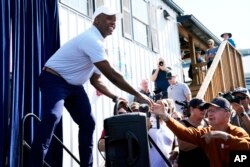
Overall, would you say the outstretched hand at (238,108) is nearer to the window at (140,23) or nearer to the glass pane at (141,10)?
the window at (140,23)

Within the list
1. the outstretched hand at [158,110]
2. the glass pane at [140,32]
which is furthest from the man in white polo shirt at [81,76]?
the glass pane at [140,32]

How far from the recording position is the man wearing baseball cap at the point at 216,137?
10.8ft

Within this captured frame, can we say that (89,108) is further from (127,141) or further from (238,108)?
(238,108)

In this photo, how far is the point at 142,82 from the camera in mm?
7691

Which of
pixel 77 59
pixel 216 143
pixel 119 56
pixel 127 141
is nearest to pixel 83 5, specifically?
pixel 119 56

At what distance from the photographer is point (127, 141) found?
93.6 inches

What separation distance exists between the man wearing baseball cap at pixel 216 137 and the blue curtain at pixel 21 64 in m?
1.59

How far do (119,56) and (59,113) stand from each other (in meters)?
4.32

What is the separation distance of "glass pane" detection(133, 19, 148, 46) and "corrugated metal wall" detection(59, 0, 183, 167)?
0.69 feet

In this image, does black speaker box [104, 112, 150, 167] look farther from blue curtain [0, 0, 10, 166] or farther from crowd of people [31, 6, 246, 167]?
blue curtain [0, 0, 10, 166]

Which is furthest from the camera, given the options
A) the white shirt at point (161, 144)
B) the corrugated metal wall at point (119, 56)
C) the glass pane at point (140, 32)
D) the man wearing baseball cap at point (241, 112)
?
the glass pane at point (140, 32)

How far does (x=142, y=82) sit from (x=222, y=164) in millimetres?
4467

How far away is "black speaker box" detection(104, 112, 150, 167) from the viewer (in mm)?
2362

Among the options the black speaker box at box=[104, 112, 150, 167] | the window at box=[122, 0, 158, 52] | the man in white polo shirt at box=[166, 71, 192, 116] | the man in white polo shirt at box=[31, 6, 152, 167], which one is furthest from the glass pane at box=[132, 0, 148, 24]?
the black speaker box at box=[104, 112, 150, 167]
